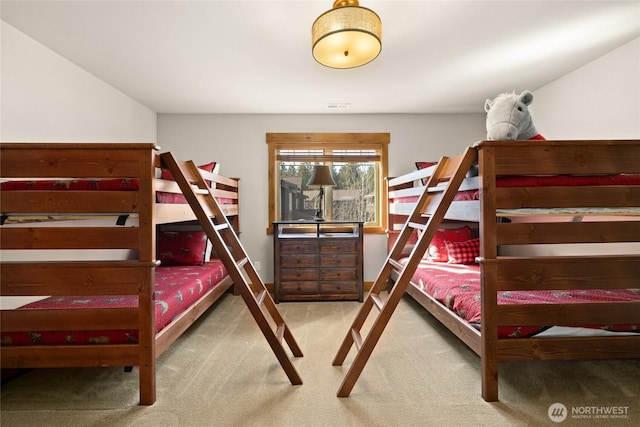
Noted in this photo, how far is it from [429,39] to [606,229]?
1603 millimetres

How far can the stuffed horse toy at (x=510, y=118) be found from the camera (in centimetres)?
178

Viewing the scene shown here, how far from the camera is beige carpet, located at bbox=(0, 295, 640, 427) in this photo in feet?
5.02

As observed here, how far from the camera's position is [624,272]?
62.3 inches

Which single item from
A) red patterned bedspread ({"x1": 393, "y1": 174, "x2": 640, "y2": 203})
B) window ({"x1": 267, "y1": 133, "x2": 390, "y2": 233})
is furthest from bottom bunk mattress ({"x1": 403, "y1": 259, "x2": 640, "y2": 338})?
window ({"x1": 267, "y1": 133, "x2": 390, "y2": 233})

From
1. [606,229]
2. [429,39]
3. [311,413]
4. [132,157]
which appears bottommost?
[311,413]

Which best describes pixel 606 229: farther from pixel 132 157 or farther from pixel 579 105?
pixel 132 157

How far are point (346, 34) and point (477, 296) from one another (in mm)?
1707

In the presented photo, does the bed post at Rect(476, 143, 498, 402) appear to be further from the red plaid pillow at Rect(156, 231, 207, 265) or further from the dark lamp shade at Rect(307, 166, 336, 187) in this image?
the red plaid pillow at Rect(156, 231, 207, 265)

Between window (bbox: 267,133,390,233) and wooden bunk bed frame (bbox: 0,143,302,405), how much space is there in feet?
7.89

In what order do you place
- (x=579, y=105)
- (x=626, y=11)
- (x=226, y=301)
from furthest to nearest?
(x=226, y=301) → (x=579, y=105) → (x=626, y=11)

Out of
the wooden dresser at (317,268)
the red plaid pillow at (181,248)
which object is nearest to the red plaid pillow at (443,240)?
the wooden dresser at (317,268)

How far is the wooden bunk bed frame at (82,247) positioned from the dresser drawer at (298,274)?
76.5 inches

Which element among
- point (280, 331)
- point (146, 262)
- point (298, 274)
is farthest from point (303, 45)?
point (298, 274)

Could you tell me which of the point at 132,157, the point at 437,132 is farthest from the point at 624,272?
the point at 437,132
